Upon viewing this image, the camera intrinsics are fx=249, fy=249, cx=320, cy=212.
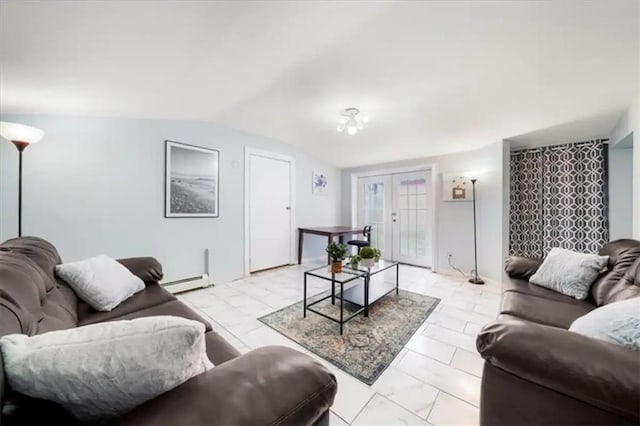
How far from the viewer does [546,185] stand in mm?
3486

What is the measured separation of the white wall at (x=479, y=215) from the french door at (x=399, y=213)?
0.26 meters

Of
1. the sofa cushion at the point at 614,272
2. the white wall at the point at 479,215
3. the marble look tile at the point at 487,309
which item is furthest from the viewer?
the white wall at the point at 479,215

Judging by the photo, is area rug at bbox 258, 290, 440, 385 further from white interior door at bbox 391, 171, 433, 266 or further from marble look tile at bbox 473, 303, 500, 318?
white interior door at bbox 391, 171, 433, 266

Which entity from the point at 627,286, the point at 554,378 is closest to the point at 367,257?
the point at 627,286

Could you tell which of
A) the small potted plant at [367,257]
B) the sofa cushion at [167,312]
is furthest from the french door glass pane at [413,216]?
the sofa cushion at [167,312]

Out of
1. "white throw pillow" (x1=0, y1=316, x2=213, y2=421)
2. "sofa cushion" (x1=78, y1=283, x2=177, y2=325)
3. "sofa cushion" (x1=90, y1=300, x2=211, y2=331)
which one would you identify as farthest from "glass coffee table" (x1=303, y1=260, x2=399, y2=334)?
"white throw pillow" (x1=0, y1=316, x2=213, y2=421)

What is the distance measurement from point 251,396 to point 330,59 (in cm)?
235

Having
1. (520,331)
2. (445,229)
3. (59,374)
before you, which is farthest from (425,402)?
(445,229)

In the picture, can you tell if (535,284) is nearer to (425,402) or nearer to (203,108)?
(425,402)

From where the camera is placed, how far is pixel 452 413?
4.40ft

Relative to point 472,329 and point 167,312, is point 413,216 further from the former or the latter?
point 167,312

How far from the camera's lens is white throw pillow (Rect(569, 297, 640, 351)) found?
35.2 inches

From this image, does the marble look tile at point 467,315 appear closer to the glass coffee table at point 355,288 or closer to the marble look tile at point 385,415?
the glass coffee table at point 355,288

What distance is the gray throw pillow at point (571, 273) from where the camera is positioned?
5.86 feet
